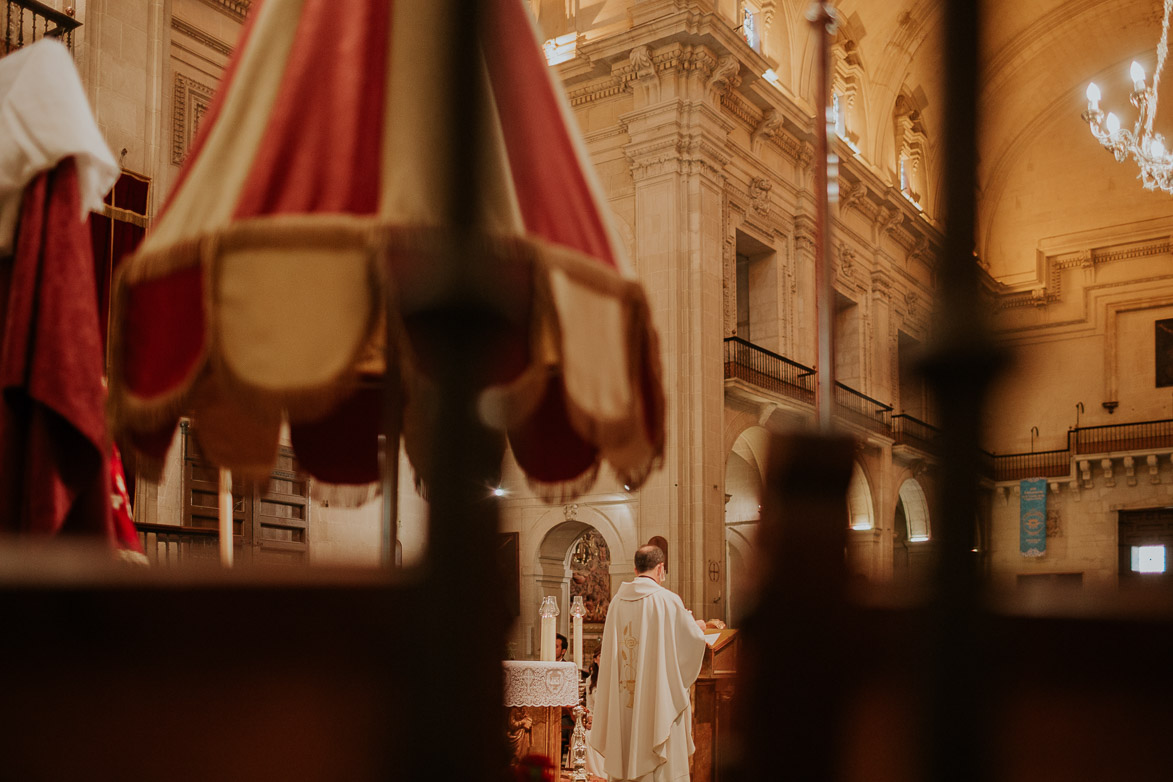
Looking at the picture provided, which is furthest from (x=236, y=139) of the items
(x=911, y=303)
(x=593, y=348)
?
(x=911, y=303)

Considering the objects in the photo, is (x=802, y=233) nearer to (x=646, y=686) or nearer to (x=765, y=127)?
(x=765, y=127)

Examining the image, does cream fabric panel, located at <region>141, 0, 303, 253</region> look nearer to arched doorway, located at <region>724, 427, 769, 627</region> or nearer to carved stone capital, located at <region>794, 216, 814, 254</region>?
arched doorway, located at <region>724, 427, 769, 627</region>

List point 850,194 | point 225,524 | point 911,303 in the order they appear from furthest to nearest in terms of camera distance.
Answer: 1. point 911,303
2. point 850,194
3. point 225,524

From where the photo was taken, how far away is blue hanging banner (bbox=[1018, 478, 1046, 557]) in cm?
2455

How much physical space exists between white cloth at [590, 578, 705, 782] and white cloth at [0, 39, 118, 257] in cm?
548

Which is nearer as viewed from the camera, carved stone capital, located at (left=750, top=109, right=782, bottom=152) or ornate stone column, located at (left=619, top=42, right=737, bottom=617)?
ornate stone column, located at (left=619, top=42, right=737, bottom=617)

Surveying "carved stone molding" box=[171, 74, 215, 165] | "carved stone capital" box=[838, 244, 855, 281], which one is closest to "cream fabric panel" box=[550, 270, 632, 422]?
"carved stone molding" box=[171, 74, 215, 165]

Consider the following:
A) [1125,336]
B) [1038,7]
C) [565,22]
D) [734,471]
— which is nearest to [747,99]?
[565,22]

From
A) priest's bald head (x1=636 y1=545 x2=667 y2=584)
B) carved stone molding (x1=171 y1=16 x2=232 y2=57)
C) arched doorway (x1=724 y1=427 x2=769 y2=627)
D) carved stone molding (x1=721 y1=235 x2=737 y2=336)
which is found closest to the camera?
priest's bald head (x1=636 y1=545 x2=667 y2=584)

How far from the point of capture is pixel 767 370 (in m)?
17.3

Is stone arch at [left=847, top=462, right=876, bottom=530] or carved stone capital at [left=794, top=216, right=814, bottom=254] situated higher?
carved stone capital at [left=794, top=216, right=814, bottom=254]

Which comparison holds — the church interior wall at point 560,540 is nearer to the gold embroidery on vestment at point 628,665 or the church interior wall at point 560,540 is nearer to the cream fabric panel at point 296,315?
the gold embroidery on vestment at point 628,665

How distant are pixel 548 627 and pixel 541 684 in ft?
2.30

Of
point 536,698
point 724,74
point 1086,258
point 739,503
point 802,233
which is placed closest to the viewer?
point 536,698
